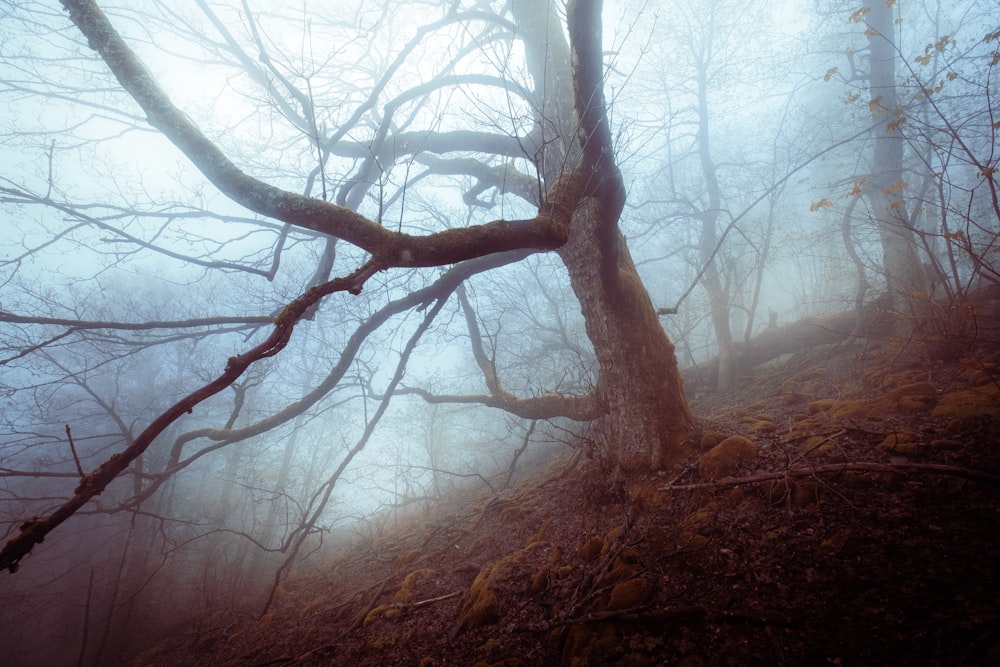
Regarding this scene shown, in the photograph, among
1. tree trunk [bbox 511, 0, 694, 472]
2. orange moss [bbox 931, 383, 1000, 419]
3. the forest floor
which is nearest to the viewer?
the forest floor

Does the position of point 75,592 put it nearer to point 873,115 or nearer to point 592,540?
point 592,540

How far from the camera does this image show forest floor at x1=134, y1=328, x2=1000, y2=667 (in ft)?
4.76

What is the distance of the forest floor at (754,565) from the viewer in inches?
57.1

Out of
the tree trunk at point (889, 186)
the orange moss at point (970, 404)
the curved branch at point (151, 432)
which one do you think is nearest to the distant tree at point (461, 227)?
the curved branch at point (151, 432)

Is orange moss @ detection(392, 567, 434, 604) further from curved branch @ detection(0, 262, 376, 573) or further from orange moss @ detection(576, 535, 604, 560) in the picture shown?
curved branch @ detection(0, 262, 376, 573)

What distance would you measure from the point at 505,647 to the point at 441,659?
469mm

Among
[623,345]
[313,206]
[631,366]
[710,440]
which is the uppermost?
[313,206]

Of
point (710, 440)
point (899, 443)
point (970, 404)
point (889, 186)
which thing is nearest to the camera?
point (899, 443)

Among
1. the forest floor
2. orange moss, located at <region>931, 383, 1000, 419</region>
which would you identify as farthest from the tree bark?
orange moss, located at <region>931, 383, 1000, 419</region>

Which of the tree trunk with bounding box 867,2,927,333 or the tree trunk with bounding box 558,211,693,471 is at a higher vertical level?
the tree trunk with bounding box 867,2,927,333

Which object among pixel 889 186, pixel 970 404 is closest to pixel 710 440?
pixel 970 404

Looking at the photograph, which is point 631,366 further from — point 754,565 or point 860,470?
point 754,565

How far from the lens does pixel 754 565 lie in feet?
6.22

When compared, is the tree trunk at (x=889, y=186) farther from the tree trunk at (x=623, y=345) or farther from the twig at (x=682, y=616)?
the twig at (x=682, y=616)
